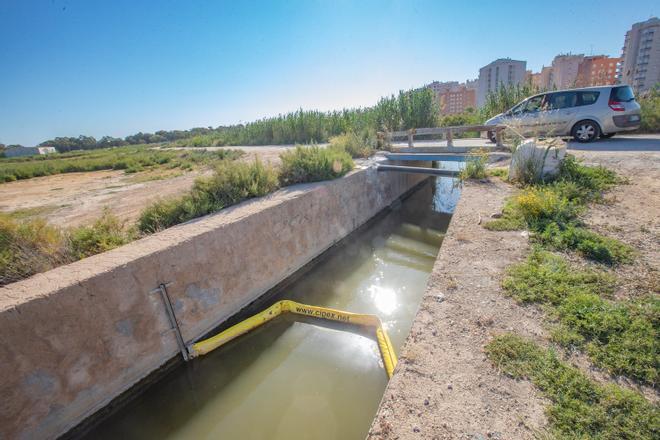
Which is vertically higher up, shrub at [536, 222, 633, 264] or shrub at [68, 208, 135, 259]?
shrub at [68, 208, 135, 259]

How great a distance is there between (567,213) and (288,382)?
480cm

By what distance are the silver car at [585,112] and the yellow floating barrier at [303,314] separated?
6.81 metres

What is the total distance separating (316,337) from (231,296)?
64.1 inches

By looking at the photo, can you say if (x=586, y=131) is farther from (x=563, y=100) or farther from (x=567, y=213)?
(x=567, y=213)

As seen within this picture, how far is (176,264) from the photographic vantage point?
4230 mm

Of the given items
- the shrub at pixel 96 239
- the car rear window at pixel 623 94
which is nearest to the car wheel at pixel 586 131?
the car rear window at pixel 623 94

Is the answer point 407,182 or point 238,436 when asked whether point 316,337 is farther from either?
point 407,182

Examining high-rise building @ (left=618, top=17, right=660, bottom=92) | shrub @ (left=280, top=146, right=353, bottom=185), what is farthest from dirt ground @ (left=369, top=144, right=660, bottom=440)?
high-rise building @ (left=618, top=17, right=660, bottom=92)

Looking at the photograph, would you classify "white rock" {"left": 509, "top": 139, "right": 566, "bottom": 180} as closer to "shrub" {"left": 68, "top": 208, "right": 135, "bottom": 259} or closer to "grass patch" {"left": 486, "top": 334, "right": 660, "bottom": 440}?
"grass patch" {"left": 486, "top": 334, "right": 660, "bottom": 440}

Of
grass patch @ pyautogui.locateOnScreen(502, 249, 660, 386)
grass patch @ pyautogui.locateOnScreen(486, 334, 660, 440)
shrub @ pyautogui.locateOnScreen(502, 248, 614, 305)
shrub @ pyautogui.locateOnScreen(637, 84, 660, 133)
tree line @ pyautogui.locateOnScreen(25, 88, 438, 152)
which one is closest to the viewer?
grass patch @ pyautogui.locateOnScreen(486, 334, 660, 440)

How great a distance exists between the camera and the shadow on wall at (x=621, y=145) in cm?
805

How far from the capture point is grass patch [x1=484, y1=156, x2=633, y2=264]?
3533mm

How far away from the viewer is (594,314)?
99.3 inches

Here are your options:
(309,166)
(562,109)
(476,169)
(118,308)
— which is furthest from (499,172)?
(118,308)
